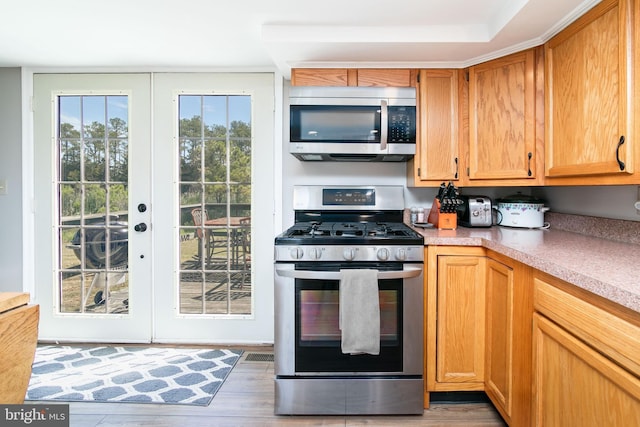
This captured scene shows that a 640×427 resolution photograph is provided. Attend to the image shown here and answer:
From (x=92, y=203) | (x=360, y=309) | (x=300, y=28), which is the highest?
(x=300, y=28)

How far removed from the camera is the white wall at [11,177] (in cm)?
267

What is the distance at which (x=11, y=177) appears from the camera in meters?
2.67

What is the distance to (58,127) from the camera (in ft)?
8.86

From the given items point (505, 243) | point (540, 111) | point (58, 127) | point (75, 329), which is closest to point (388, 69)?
point (540, 111)

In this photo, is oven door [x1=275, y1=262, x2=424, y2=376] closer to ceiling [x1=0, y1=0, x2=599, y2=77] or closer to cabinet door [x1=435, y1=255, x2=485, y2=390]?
cabinet door [x1=435, y1=255, x2=485, y2=390]

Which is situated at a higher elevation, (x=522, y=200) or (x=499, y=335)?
(x=522, y=200)

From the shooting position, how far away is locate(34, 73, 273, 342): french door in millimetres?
2668

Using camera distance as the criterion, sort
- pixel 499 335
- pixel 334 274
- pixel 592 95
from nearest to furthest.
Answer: pixel 592 95
pixel 499 335
pixel 334 274

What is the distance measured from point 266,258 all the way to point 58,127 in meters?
1.87

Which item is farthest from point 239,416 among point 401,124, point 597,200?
point 597,200

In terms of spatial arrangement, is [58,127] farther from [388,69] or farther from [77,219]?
[388,69]

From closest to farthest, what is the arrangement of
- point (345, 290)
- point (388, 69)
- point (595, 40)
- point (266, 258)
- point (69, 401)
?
point (595, 40) → point (345, 290) → point (69, 401) → point (388, 69) → point (266, 258)

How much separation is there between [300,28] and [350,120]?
584 mm

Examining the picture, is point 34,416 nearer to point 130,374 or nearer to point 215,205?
point 130,374
